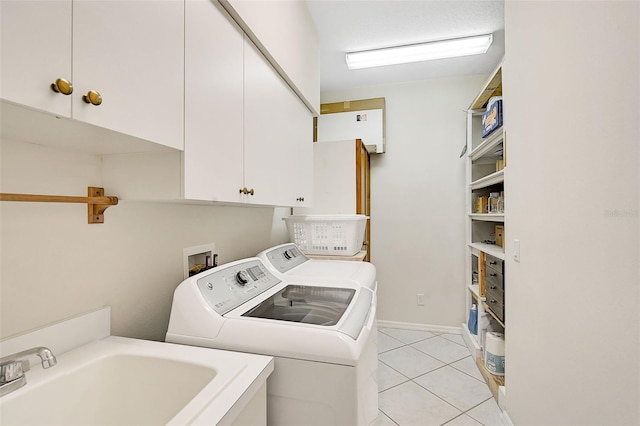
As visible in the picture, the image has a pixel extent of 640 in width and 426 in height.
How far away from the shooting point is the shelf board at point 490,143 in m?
2.10

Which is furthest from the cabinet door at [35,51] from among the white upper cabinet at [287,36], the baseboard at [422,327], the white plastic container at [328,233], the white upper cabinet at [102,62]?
the baseboard at [422,327]

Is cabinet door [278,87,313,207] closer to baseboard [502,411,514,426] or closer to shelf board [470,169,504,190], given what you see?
shelf board [470,169,504,190]

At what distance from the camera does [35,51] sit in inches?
21.1

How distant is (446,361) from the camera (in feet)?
8.64

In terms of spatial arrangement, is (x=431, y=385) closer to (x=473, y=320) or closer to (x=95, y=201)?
(x=473, y=320)

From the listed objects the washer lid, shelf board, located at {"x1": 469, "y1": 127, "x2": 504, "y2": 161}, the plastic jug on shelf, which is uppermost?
shelf board, located at {"x1": 469, "y1": 127, "x2": 504, "y2": 161}

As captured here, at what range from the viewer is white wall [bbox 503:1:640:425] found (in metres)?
0.88

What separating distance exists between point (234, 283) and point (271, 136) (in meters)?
0.74

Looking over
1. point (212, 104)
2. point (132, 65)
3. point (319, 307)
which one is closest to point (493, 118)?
point (319, 307)

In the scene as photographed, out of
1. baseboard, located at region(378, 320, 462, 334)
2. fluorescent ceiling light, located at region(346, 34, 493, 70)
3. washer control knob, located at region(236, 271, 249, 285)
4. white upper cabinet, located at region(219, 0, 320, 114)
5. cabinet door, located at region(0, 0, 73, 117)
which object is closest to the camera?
cabinet door, located at region(0, 0, 73, 117)

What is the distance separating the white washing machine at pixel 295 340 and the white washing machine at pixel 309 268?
356mm

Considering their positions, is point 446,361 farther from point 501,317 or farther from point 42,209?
point 42,209

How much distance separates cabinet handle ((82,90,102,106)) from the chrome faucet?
1.92ft

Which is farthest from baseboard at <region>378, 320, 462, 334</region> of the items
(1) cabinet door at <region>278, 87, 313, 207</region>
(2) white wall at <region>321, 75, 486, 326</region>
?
(1) cabinet door at <region>278, 87, 313, 207</region>
